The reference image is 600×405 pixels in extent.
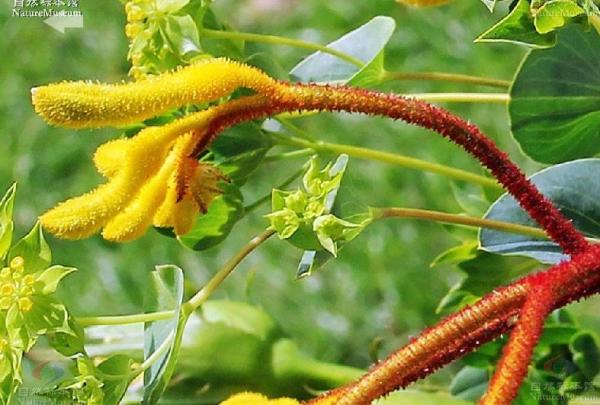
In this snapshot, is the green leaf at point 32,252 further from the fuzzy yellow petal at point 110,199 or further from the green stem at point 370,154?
the green stem at point 370,154

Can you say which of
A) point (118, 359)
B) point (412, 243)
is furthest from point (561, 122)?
point (412, 243)

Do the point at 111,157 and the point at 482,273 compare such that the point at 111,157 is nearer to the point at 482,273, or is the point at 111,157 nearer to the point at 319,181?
the point at 319,181

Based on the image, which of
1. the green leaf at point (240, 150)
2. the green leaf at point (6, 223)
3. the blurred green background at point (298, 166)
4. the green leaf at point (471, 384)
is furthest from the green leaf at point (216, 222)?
the blurred green background at point (298, 166)

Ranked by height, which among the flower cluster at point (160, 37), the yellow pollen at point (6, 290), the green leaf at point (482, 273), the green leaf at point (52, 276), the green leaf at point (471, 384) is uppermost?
the flower cluster at point (160, 37)

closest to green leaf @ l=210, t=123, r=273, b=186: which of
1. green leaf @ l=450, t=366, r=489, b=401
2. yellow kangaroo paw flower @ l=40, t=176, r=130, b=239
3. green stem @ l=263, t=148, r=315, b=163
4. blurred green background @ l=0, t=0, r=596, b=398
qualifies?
green stem @ l=263, t=148, r=315, b=163

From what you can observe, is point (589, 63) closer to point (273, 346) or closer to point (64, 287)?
point (273, 346)

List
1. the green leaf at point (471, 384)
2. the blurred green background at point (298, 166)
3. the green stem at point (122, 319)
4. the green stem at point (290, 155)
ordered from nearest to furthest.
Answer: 1. the green stem at point (122, 319)
2. the green stem at point (290, 155)
3. the green leaf at point (471, 384)
4. the blurred green background at point (298, 166)

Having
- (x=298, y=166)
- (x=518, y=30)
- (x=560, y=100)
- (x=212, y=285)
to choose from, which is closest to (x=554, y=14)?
(x=518, y=30)
